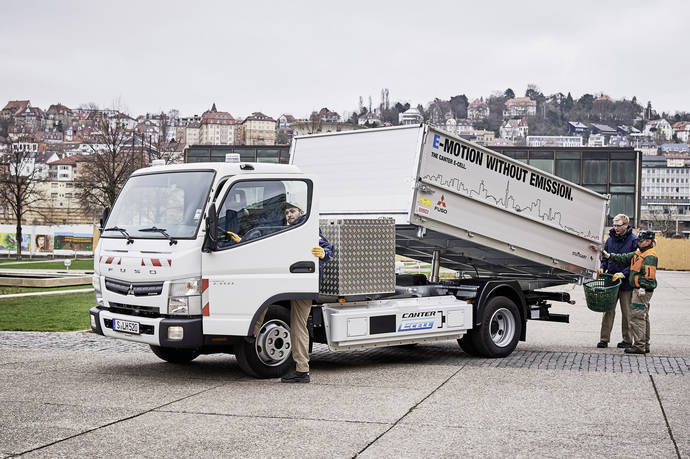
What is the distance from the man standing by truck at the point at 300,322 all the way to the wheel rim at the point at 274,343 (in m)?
0.18

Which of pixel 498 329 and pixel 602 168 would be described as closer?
pixel 498 329

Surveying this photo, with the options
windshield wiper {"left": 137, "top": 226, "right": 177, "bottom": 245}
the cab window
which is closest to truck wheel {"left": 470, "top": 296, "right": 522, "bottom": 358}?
the cab window

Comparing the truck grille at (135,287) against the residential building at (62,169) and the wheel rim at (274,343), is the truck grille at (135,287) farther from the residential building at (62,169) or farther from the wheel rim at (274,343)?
the residential building at (62,169)

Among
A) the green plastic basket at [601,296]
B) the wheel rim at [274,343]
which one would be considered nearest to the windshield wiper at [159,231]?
the wheel rim at [274,343]

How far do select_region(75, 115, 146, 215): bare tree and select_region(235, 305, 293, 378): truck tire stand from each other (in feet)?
116

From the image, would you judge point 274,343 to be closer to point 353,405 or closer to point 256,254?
point 256,254

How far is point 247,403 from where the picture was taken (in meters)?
8.12

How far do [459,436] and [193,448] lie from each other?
205cm

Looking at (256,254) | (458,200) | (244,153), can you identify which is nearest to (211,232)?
(256,254)

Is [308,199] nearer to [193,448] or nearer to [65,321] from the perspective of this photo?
[193,448]

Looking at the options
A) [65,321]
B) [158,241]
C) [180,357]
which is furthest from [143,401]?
[65,321]

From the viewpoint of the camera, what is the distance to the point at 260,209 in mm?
9531

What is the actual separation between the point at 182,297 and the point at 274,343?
1.25m

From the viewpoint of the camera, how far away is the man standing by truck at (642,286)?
12.3 m
